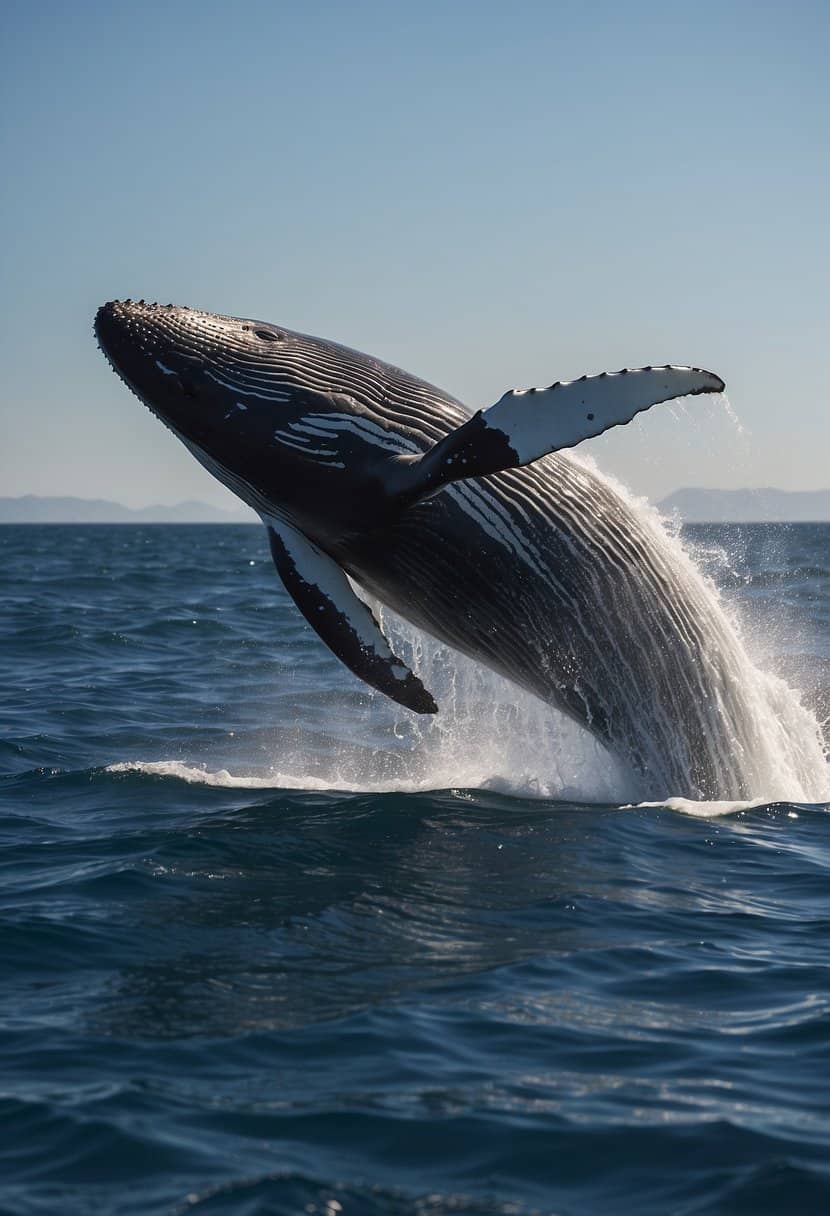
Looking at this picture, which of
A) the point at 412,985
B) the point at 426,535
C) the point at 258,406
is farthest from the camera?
the point at 426,535

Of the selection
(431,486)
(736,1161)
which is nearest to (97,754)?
(431,486)

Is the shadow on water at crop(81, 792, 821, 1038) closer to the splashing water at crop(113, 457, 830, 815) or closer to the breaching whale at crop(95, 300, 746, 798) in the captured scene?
the splashing water at crop(113, 457, 830, 815)

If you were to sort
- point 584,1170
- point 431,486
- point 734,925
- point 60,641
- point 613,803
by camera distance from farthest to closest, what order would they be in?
1. point 60,641
2. point 613,803
3. point 431,486
4. point 734,925
5. point 584,1170

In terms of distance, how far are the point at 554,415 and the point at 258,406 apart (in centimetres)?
242

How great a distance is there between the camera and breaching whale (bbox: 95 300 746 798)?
434 inches

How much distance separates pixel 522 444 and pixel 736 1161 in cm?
502

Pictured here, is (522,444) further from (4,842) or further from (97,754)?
(97,754)

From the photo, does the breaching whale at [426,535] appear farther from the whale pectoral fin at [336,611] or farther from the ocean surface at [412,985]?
the ocean surface at [412,985]

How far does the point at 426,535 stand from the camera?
1123 cm

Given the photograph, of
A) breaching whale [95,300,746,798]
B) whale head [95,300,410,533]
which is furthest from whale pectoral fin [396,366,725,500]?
whale head [95,300,410,533]

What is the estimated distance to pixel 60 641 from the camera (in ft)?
91.9

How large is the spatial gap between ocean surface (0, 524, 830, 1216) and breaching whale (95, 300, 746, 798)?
1.15 m

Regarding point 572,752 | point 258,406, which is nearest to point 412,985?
point 258,406

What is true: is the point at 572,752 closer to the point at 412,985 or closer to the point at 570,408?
the point at 570,408
